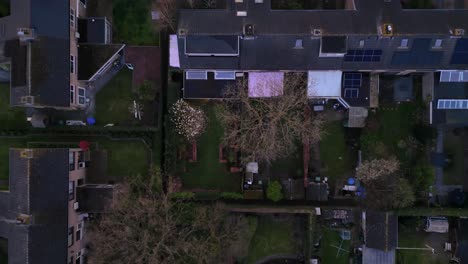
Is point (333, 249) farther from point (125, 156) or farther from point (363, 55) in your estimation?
point (125, 156)

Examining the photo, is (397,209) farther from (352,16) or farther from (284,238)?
(352,16)

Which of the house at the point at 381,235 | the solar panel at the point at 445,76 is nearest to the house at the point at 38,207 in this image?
the house at the point at 381,235

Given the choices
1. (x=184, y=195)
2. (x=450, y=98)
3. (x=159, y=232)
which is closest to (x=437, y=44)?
(x=450, y=98)

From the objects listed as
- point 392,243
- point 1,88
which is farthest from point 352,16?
point 1,88

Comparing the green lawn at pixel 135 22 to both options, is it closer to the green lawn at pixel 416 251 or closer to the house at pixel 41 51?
the house at pixel 41 51

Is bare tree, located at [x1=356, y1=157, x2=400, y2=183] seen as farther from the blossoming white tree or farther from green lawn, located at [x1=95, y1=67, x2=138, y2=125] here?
green lawn, located at [x1=95, y1=67, x2=138, y2=125]
